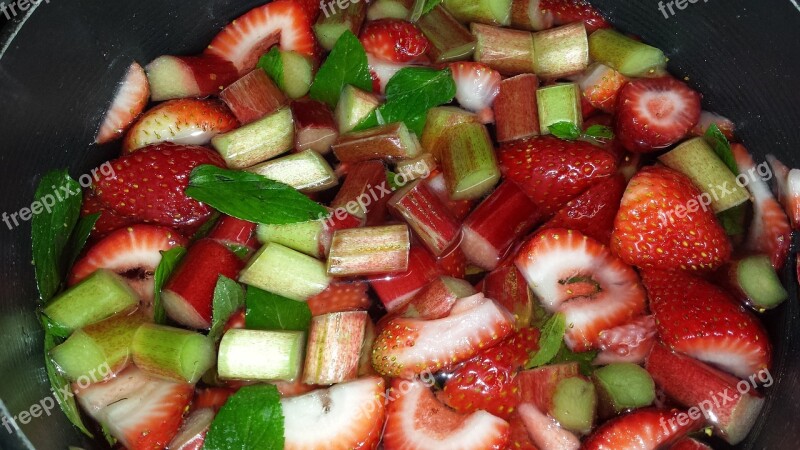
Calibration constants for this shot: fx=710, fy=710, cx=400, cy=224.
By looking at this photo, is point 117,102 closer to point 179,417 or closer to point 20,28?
point 20,28

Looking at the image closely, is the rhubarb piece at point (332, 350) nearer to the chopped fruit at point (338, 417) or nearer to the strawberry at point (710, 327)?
the chopped fruit at point (338, 417)

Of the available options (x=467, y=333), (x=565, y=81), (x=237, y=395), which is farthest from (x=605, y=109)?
(x=237, y=395)

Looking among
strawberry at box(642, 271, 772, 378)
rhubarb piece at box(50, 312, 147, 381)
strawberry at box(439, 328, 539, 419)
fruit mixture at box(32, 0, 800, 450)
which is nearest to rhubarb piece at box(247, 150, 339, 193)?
fruit mixture at box(32, 0, 800, 450)

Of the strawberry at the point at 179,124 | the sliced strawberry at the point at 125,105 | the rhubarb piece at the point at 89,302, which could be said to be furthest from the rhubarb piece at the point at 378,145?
the rhubarb piece at the point at 89,302

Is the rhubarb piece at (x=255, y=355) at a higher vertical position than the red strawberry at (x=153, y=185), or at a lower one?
lower

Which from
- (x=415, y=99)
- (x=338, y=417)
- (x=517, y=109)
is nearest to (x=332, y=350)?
(x=338, y=417)

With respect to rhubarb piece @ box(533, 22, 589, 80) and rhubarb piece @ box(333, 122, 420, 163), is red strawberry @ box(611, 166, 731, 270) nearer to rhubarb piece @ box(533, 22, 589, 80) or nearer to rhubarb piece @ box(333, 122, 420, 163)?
rhubarb piece @ box(533, 22, 589, 80)
